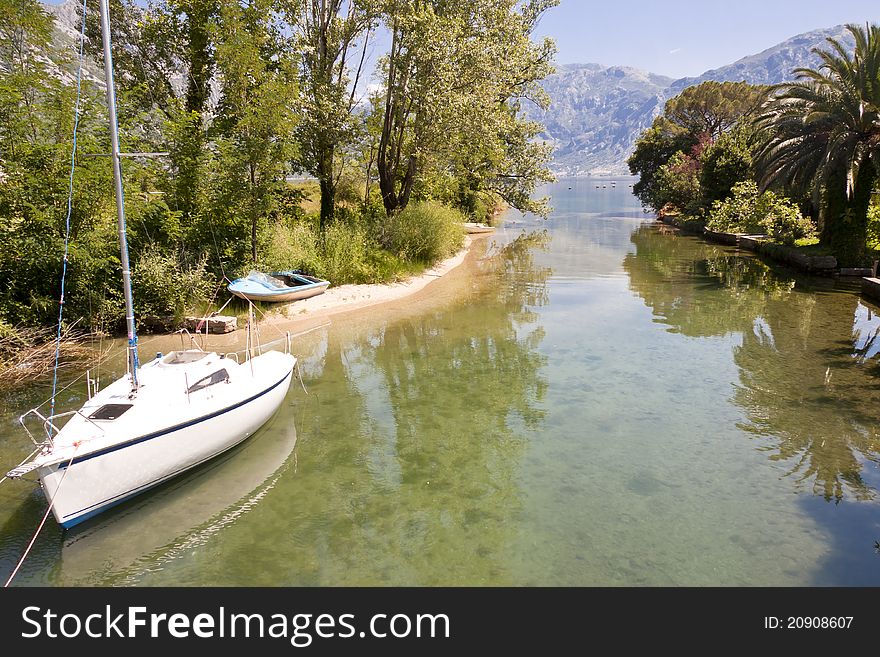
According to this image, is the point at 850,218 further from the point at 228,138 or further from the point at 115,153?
the point at 115,153

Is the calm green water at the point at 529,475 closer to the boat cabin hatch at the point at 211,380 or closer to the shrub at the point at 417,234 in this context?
the boat cabin hatch at the point at 211,380

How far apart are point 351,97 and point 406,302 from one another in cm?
1196

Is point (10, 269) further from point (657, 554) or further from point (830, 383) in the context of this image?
point (830, 383)

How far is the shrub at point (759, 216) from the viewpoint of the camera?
109 ft

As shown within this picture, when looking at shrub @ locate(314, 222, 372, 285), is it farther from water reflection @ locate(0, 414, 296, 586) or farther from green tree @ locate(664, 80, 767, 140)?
green tree @ locate(664, 80, 767, 140)

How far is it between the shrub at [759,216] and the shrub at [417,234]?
67.0 feet

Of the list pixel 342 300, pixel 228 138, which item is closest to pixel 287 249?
pixel 342 300

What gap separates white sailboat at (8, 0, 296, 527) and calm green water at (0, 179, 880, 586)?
0.57 m

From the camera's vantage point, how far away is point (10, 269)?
14.3 meters

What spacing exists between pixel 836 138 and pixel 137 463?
30.0m

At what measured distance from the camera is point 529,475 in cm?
930

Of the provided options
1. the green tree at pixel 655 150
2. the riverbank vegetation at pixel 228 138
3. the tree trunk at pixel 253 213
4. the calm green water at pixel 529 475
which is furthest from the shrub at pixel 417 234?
the green tree at pixel 655 150

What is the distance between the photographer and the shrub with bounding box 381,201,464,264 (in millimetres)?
27516
